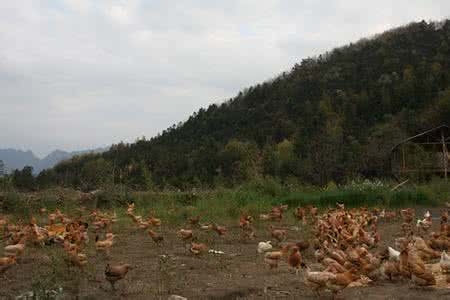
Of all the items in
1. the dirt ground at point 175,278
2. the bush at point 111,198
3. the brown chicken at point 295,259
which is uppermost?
the bush at point 111,198

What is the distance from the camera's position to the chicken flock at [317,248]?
681 centimetres

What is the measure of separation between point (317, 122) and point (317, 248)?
41.0 meters

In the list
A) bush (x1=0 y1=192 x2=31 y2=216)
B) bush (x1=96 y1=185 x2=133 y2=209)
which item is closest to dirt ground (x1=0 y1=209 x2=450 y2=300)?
bush (x1=0 y1=192 x2=31 y2=216)

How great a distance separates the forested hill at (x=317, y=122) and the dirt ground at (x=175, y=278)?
44.7 ft

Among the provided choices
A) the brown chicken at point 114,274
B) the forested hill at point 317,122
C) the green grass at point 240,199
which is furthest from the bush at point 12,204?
the brown chicken at point 114,274

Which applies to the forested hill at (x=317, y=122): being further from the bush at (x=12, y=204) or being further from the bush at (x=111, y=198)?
the bush at (x=12, y=204)

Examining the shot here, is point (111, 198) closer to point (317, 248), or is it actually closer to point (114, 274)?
point (317, 248)

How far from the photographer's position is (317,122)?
49844 millimetres

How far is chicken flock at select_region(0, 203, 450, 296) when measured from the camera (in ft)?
22.3

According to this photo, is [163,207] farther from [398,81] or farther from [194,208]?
[398,81]

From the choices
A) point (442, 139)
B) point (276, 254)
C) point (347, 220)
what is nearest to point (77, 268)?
point (276, 254)

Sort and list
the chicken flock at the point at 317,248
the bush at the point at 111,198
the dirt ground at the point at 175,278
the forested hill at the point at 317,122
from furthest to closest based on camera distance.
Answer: the forested hill at the point at 317,122 < the bush at the point at 111,198 < the chicken flock at the point at 317,248 < the dirt ground at the point at 175,278

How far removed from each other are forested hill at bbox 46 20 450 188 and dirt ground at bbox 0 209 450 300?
13620 mm

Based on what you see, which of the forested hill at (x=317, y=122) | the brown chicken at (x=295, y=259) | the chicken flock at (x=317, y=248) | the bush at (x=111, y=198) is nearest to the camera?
the chicken flock at (x=317, y=248)
